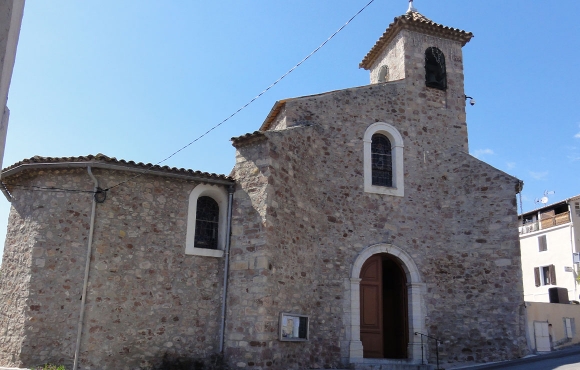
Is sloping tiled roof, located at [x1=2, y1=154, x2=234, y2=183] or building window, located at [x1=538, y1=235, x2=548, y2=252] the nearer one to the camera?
sloping tiled roof, located at [x1=2, y1=154, x2=234, y2=183]

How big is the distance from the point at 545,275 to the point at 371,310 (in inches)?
826

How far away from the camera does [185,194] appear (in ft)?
43.7

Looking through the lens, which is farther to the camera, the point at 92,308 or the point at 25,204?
the point at 25,204

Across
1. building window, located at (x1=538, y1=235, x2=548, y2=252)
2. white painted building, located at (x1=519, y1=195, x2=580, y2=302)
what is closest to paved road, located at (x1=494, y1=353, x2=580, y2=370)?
white painted building, located at (x1=519, y1=195, x2=580, y2=302)

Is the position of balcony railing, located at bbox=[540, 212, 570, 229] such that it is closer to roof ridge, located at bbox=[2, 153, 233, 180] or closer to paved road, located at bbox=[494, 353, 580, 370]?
paved road, located at bbox=[494, 353, 580, 370]

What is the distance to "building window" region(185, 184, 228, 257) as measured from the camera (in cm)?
1316

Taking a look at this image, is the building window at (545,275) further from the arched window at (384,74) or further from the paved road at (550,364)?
the arched window at (384,74)

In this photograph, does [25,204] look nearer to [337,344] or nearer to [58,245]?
[58,245]

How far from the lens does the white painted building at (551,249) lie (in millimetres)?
30078

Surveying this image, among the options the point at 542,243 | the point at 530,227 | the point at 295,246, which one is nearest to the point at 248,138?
the point at 295,246

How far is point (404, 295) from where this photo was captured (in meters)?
15.2

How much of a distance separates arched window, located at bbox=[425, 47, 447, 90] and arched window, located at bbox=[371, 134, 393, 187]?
108 inches

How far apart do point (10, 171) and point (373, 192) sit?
9032 millimetres

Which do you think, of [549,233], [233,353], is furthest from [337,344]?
[549,233]
